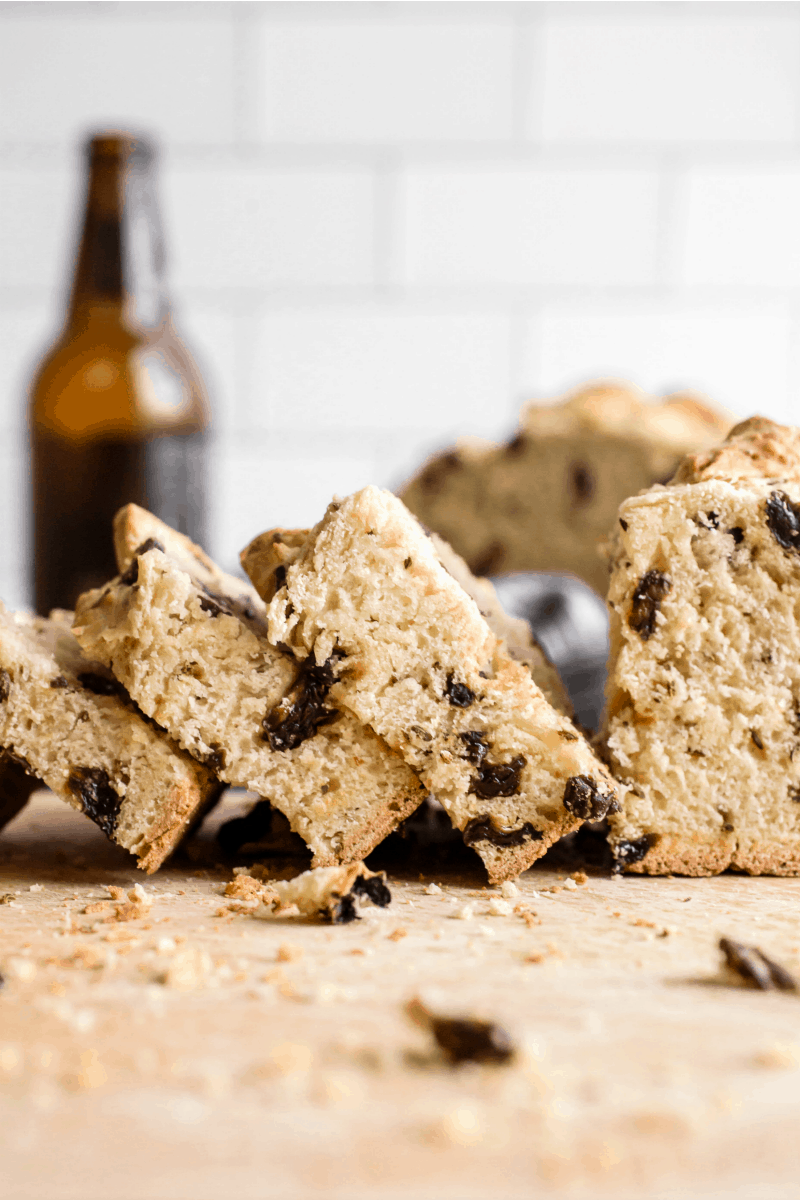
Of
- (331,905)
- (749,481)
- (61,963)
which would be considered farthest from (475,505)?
(61,963)

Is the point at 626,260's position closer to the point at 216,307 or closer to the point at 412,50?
the point at 412,50

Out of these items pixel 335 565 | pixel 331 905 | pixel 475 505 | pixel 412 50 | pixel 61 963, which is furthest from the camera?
pixel 412 50

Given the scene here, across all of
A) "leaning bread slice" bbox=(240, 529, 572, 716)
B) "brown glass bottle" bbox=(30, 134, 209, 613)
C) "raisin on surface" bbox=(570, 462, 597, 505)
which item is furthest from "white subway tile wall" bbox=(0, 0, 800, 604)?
"leaning bread slice" bbox=(240, 529, 572, 716)

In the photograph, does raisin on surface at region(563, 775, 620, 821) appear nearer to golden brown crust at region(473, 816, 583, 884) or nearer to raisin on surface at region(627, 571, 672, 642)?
golden brown crust at region(473, 816, 583, 884)

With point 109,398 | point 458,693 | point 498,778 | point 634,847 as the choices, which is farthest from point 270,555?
point 109,398

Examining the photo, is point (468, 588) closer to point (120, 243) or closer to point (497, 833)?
point (497, 833)

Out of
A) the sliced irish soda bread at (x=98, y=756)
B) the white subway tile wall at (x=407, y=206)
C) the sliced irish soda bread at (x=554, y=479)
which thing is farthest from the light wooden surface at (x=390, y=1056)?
the white subway tile wall at (x=407, y=206)
